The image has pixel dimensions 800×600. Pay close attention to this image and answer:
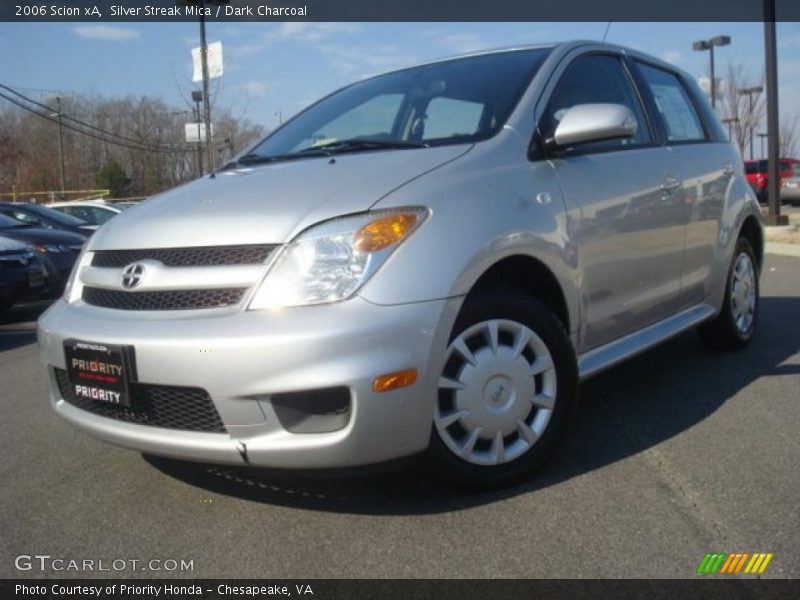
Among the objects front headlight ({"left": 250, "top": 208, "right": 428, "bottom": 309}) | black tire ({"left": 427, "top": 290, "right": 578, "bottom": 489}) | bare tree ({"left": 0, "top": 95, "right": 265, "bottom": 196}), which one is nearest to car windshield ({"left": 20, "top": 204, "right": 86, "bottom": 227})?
front headlight ({"left": 250, "top": 208, "right": 428, "bottom": 309})

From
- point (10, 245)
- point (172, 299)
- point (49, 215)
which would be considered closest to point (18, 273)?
point (10, 245)

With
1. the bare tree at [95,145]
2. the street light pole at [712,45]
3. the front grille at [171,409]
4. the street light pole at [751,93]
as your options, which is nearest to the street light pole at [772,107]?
the street light pole at [712,45]

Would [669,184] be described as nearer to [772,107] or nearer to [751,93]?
[772,107]

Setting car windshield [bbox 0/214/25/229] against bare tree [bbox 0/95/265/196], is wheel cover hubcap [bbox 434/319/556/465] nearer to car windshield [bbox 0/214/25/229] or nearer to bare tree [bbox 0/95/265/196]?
car windshield [bbox 0/214/25/229]

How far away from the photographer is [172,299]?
243cm

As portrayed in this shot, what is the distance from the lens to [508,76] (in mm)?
3236

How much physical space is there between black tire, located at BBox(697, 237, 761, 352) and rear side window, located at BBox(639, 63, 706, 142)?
2.54 feet

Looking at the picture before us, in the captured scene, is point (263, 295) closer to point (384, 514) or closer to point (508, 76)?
point (384, 514)

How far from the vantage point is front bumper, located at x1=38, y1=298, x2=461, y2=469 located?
7.27ft

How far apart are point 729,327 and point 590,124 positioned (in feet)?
7.16

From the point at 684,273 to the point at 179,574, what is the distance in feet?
9.40

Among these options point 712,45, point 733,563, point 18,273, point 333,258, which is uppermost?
point 712,45
